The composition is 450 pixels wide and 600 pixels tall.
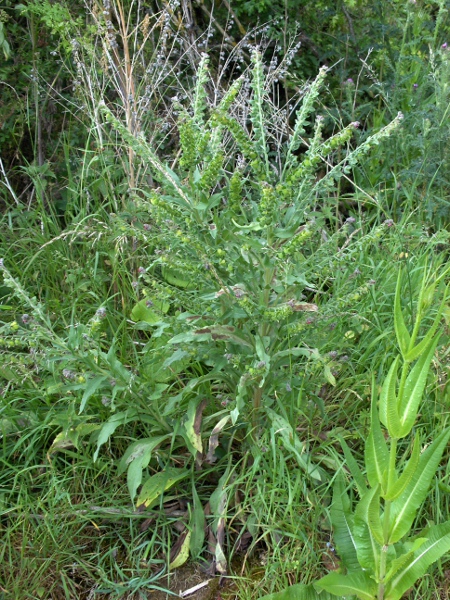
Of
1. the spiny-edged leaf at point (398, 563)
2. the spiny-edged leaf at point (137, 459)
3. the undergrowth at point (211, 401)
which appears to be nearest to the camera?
the spiny-edged leaf at point (398, 563)

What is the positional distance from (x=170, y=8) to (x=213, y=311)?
7.10 ft

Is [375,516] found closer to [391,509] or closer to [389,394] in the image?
[391,509]

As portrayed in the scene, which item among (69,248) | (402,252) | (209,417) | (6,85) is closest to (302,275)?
(209,417)

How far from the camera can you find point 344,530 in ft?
7.14

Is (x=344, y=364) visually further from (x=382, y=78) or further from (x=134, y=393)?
(x=382, y=78)

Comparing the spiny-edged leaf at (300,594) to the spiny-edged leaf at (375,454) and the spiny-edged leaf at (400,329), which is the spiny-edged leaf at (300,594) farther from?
the spiny-edged leaf at (400,329)

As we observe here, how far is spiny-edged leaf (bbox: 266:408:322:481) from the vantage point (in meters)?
2.30

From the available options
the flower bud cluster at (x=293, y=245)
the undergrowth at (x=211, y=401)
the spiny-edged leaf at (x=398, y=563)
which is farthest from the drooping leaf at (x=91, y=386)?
the spiny-edged leaf at (x=398, y=563)

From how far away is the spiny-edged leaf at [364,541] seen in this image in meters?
2.04

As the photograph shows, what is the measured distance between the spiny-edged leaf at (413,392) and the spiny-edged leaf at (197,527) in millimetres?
919

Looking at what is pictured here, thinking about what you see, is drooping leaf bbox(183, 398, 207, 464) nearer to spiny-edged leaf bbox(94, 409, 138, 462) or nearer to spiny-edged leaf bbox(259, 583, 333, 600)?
spiny-edged leaf bbox(94, 409, 138, 462)

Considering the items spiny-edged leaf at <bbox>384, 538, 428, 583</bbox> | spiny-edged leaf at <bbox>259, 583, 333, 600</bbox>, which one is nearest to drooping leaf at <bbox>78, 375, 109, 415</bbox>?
spiny-edged leaf at <bbox>259, 583, 333, 600</bbox>

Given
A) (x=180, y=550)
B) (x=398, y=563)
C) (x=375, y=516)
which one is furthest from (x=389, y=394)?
(x=180, y=550)

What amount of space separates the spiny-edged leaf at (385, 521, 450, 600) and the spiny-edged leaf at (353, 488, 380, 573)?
0.24ft
